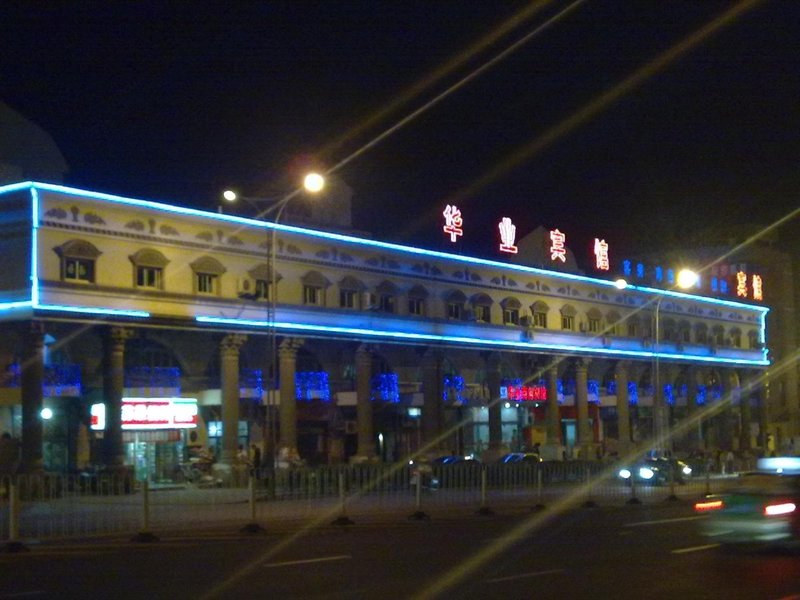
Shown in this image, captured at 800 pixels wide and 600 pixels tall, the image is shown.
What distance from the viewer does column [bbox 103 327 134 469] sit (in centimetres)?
3984

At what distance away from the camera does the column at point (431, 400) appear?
53312mm

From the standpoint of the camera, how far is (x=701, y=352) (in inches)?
3002

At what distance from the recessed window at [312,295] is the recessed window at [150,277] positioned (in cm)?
759

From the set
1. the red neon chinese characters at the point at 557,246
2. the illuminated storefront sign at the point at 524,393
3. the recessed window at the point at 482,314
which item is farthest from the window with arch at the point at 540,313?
the recessed window at the point at 482,314

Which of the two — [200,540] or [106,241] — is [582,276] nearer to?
[106,241]

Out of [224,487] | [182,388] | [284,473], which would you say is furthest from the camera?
[182,388]

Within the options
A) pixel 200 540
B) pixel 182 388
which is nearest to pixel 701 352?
pixel 182 388

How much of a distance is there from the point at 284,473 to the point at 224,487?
8219 mm

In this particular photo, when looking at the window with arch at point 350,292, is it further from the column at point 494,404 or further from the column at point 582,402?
the column at point 582,402

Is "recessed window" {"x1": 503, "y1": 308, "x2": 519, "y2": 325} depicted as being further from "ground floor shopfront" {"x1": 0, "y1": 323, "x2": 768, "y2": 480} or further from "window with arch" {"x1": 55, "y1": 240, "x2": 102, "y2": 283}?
"window with arch" {"x1": 55, "y1": 240, "x2": 102, "y2": 283}

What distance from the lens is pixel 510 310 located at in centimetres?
6016

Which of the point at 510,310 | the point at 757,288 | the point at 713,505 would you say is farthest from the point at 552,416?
the point at 713,505

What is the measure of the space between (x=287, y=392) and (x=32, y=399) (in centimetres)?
1135

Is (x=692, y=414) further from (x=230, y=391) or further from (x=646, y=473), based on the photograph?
(x=230, y=391)
